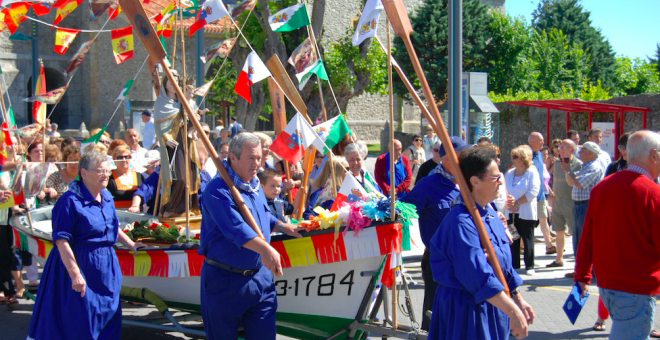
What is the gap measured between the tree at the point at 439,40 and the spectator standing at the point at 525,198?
24950 millimetres

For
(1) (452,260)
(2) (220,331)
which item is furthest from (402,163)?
(1) (452,260)

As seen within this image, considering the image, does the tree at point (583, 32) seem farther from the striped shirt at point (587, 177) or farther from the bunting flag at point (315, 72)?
the bunting flag at point (315, 72)

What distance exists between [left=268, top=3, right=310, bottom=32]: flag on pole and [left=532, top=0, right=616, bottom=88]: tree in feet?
154

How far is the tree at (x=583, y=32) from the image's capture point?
168 ft

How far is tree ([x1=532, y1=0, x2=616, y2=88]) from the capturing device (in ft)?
168

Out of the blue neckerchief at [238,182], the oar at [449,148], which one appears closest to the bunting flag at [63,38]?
the blue neckerchief at [238,182]

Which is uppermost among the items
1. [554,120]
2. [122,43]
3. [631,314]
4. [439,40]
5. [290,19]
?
[439,40]

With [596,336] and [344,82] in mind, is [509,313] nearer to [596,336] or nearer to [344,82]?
[596,336]

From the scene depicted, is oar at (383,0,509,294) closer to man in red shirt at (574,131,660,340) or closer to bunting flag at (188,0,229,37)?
man in red shirt at (574,131,660,340)

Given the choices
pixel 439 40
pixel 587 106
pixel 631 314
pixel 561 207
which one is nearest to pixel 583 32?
pixel 439 40

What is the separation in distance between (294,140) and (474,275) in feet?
10.6

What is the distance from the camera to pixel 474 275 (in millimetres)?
3426

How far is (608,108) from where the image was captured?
1470cm

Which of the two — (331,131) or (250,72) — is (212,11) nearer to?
(250,72)
